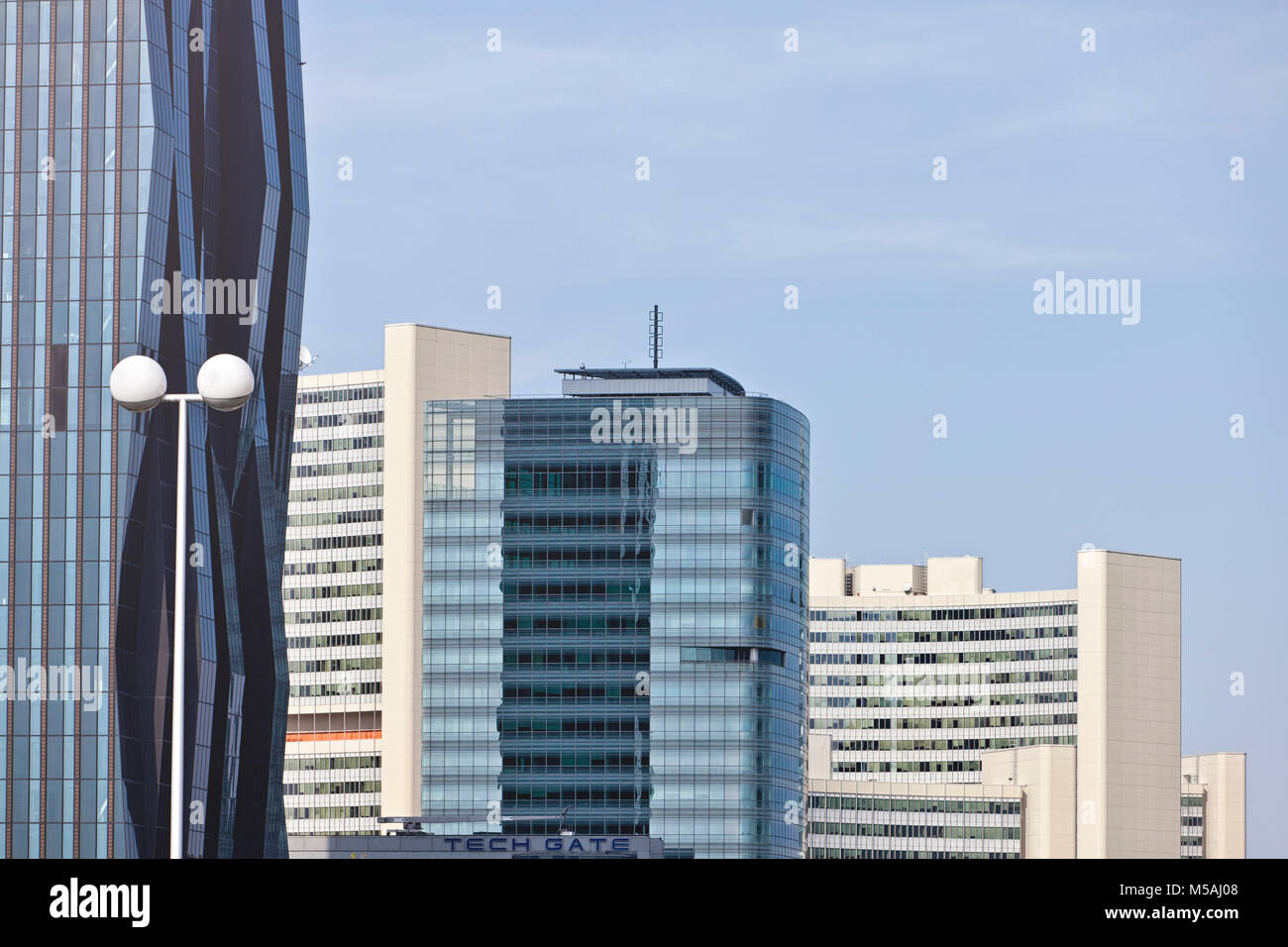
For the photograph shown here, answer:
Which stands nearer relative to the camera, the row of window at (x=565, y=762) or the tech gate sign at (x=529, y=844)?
the tech gate sign at (x=529, y=844)

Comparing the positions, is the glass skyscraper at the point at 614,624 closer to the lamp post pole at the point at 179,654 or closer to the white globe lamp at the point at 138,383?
the lamp post pole at the point at 179,654

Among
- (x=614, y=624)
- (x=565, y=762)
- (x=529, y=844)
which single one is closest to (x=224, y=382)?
(x=529, y=844)

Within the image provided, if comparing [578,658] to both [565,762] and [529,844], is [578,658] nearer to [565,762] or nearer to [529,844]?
[565,762]

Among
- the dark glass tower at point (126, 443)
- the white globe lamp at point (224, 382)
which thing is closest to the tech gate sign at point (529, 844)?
the dark glass tower at point (126, 443)

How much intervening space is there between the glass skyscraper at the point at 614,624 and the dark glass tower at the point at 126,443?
1991 inches

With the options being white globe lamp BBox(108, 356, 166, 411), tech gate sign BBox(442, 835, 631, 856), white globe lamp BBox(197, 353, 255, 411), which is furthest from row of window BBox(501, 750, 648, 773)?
white globe lamp BBox(197, 353, 255, 411)

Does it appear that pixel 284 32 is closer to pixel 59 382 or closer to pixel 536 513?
pixel 59 382

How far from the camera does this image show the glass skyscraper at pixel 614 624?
184 metres

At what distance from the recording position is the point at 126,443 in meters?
121

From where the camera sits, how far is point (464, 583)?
616 ft

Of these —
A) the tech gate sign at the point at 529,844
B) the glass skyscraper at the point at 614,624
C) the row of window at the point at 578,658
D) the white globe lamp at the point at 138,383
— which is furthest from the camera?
the row of window at the point at 578,658

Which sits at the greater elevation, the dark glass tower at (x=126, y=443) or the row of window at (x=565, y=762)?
the dark glass tower at (x=126, y=443)

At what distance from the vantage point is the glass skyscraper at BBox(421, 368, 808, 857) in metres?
184

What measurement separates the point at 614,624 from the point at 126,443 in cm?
7365
